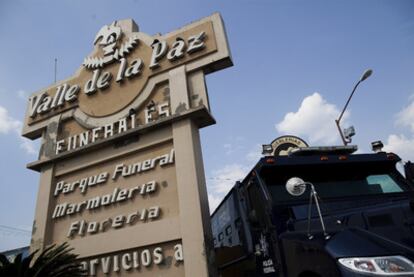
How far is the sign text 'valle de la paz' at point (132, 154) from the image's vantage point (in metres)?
6.41

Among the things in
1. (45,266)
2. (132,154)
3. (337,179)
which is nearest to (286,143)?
(132,154)

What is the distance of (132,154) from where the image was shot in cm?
757

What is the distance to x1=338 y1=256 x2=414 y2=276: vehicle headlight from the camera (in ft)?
9.37

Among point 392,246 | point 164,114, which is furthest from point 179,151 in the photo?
point 392,246

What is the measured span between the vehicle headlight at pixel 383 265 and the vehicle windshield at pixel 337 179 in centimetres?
184

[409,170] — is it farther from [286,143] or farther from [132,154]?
[286,143]

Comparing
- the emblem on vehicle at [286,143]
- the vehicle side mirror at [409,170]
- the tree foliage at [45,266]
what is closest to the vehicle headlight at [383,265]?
the vehicle side mirror at [409,170]

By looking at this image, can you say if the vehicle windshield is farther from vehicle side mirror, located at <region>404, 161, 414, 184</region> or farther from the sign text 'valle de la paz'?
the sign text 'valle de la paz'

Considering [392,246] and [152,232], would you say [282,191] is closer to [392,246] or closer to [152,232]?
[392,246]

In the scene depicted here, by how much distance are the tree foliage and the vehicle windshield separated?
4.24 meters

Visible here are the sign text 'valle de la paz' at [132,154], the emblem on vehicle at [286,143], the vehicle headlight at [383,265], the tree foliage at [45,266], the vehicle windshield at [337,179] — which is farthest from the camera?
the emblem on vehicle at [286,143]

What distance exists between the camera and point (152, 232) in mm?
6512

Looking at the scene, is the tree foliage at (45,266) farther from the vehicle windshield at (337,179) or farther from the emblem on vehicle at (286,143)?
the emblem on vehicle at (286,143)

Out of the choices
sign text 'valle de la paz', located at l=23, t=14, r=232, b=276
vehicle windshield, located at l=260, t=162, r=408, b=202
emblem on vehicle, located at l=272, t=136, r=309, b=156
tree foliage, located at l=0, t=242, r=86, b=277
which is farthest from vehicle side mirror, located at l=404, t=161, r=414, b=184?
emblem on vehicle, located at l=272, t=136, r=309, b=156
